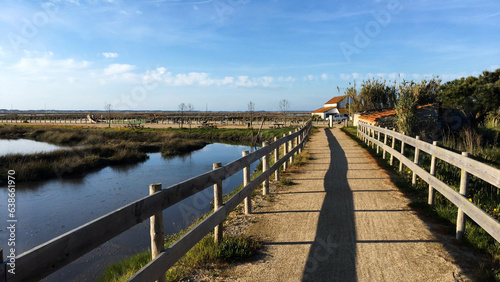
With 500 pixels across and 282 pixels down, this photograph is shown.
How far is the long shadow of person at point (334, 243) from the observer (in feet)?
12.8

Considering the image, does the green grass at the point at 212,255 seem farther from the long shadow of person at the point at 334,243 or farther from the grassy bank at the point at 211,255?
the long shadow of person at the point at 334,243

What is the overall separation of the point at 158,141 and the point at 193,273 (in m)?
35.1

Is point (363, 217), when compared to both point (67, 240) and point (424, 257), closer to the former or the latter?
point (424, 257)

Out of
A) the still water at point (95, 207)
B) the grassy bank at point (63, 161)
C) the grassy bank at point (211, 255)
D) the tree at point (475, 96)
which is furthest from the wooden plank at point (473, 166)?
the grassy bank at point (63, 161)

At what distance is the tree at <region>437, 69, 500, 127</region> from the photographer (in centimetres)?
2064

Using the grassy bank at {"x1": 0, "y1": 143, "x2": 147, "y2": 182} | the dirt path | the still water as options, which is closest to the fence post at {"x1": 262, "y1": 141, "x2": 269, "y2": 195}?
the dirt path

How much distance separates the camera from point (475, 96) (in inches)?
848

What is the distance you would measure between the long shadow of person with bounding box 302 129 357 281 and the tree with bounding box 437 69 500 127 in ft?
60.1

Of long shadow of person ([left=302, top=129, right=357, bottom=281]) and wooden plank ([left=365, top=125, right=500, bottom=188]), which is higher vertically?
wooden plank ([left=365, top=125, right=500, bottom=188])

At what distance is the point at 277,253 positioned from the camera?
4.50 meters

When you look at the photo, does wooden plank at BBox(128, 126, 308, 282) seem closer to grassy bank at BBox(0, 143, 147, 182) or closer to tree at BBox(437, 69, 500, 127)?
grassy bank at BBox(0, 143, 147, 182)

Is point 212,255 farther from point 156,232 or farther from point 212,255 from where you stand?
point 156,232

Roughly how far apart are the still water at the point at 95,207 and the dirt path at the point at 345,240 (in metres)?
4.03

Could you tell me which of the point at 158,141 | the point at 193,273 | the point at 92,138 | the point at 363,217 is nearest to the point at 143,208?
the point at 193,273
